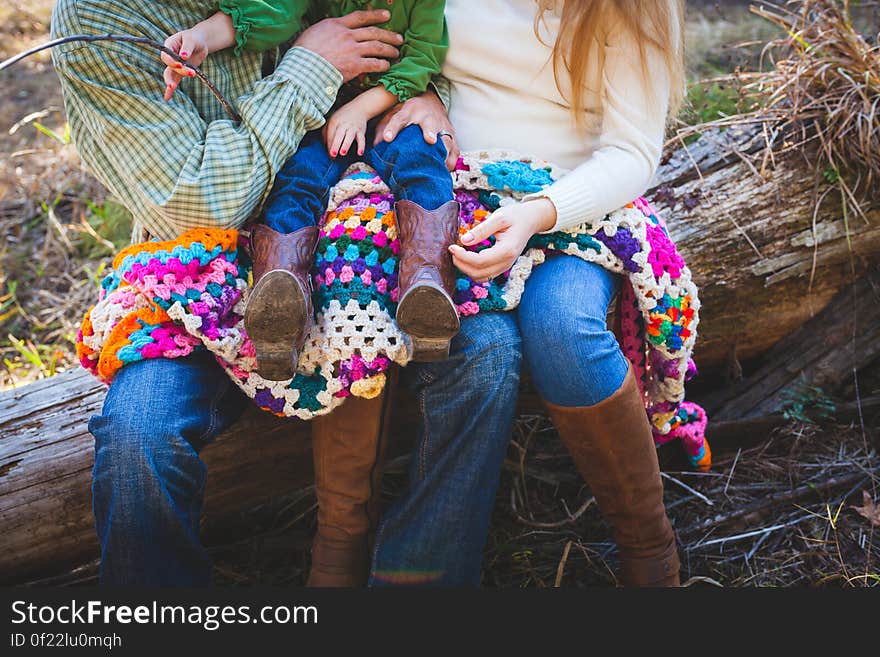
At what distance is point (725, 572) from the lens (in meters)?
1.88

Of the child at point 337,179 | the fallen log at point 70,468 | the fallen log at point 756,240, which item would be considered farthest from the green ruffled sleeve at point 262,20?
the fallen log at point 756,240

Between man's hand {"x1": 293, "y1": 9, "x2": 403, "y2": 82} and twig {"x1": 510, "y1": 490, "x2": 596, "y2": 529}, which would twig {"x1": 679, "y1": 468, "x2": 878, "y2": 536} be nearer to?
twig {"x1": 510, "y1": 490, "x2": 596, "y2": 529}

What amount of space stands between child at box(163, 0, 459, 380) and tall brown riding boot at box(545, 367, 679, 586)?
1.07ft

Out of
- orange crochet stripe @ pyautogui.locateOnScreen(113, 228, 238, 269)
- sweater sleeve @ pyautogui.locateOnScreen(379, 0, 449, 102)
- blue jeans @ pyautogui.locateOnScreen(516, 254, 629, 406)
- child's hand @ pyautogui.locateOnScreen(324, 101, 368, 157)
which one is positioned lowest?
blue jeans @ pyautogui.locateOnScreen(516, 254, 629, 406)

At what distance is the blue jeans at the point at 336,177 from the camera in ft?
5.10

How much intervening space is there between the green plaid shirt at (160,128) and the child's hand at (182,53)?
0.15ft

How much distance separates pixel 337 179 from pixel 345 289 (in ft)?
0.94

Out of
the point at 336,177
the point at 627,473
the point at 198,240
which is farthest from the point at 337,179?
the point at 627,473

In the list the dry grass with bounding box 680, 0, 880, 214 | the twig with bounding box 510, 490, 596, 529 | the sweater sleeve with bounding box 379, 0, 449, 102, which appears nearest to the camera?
the sweater sleeve with bounding box 379, 0, 449, 102

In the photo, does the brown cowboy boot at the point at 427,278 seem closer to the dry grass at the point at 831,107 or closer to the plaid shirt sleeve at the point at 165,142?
the plaid shirt sleeve at the point at 165,142

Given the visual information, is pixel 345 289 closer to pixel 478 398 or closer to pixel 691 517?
pixel 478 398

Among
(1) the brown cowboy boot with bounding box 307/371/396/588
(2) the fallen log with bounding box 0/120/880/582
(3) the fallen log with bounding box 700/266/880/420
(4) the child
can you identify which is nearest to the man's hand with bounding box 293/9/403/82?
(4) the child

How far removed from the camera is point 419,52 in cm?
176

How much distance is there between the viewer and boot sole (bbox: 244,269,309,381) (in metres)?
1.38
